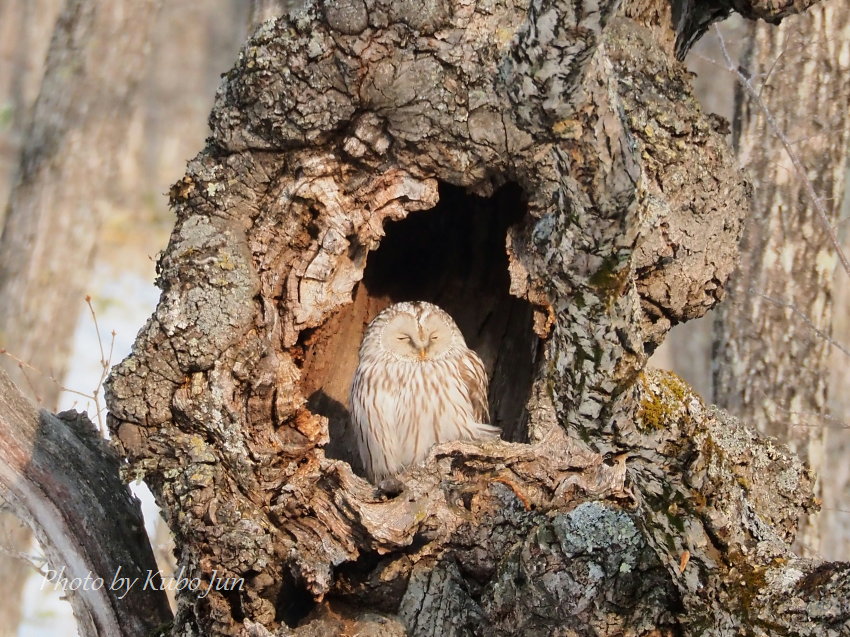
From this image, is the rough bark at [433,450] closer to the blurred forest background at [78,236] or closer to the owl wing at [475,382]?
the owl wing at [475,382]

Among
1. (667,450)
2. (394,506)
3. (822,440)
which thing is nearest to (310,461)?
(394,506)

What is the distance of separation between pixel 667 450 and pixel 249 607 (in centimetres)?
152

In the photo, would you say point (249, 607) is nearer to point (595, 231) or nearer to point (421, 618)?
point (421, 618)

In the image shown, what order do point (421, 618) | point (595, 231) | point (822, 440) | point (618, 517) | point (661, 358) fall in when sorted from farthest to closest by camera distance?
point (661, 358), point (822, 440), point (421, 618), point (618, 517), point (595, 231)

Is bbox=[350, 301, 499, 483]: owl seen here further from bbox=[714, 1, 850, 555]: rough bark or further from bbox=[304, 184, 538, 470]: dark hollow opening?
bbox=[714, 1, 850, 555]: rough bark

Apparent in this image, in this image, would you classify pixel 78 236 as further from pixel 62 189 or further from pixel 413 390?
pixel 413 390

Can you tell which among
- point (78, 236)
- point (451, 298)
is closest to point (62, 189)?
point (78, 236)

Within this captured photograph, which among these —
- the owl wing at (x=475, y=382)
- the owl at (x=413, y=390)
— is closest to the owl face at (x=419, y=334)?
the owl at (x=413, y=390)

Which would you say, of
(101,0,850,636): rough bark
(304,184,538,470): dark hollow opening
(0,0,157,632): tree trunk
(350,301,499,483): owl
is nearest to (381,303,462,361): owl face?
(350,301,499,483): owl

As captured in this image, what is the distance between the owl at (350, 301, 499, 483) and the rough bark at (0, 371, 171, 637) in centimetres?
128

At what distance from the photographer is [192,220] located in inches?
143

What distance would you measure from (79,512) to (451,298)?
2303 mm

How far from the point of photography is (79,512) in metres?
3.72

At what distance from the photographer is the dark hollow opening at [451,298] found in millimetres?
4781
